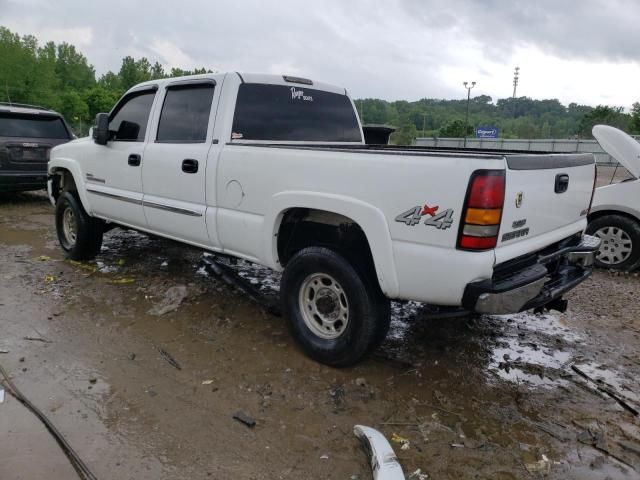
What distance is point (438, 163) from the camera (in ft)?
8.78

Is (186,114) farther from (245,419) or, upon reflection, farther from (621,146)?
(621,146)

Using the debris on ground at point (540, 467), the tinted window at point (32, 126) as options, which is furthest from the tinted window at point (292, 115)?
the tinted window at point (32, 126)

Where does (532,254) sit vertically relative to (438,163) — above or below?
below

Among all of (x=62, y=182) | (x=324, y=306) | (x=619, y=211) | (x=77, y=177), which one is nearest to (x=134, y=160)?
(x=77, y=177)

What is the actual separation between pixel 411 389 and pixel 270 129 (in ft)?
7.69

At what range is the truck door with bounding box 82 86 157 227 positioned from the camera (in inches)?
186

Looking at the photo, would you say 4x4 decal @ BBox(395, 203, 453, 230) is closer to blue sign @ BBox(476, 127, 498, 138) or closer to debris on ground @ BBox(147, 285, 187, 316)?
debris on ground @ BBox(147, 285, 187, 316)

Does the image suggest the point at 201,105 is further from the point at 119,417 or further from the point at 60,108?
the point at 60,108

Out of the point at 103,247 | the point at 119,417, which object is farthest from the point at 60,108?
the point at 119,417

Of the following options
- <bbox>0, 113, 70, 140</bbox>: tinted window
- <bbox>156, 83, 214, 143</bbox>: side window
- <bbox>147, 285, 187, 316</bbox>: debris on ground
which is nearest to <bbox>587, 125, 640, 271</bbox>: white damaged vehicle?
<bbox>156, 83, 214, 143</bbox>: side window

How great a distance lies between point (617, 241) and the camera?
5.92m

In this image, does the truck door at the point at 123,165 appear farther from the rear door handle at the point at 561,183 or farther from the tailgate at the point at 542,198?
the rear door handle at the point at 561,183

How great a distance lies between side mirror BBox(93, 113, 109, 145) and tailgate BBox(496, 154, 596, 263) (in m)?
3.90

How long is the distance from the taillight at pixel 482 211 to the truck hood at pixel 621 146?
3972 millimetres
